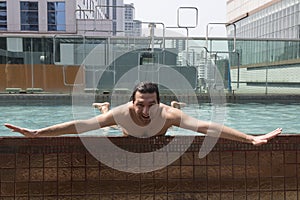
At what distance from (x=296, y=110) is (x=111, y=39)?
580 cm

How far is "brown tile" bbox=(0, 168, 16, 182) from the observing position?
2588 millimetres

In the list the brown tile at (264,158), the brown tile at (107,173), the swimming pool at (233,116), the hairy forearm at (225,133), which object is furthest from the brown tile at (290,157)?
the swimming pool at (233,116)

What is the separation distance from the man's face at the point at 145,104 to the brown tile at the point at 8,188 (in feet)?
3.29

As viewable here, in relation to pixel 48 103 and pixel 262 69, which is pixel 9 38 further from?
pixel 262 69

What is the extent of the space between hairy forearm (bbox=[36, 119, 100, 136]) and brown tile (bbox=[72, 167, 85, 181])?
26cm

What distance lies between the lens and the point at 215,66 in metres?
12.2

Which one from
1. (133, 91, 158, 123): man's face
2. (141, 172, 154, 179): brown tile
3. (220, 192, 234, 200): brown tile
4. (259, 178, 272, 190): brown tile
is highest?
(133, 91, 158, 123): man's face

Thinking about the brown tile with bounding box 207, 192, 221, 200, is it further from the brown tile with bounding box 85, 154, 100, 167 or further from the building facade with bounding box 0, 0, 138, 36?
the building facade with bounding box 0, 0, 138, 36

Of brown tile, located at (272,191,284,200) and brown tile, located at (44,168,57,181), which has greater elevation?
brown tile, located at (44,168,57,181)

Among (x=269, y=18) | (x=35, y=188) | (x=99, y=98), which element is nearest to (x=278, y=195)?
(x=35, y=188)

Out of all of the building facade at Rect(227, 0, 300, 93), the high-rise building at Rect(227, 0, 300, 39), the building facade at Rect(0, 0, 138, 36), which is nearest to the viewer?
the building facade at Rect(227, 0, 300, 93)

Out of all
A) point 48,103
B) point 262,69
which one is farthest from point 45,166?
point 262,69

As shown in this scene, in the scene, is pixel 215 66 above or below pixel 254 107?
above

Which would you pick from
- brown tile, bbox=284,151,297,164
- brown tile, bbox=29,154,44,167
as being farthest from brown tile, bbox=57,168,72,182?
brown tile, bbox=284,151,297,164
